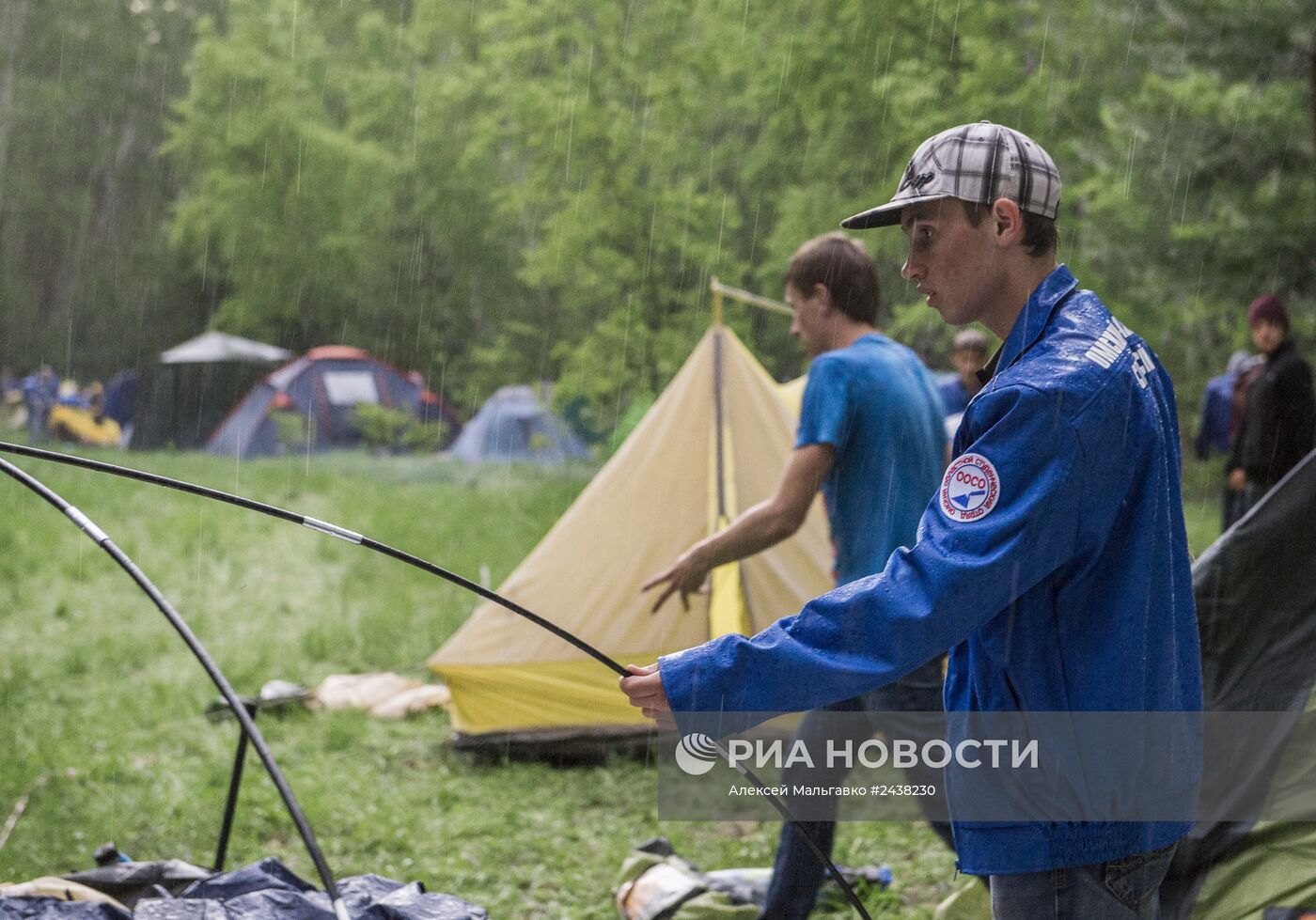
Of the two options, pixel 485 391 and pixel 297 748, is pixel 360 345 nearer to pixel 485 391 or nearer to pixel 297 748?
pixel 485 391

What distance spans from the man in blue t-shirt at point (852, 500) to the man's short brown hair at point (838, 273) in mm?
127

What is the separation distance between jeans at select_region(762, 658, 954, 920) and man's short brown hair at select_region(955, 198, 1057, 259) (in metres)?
1.64

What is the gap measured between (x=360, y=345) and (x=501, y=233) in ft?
17.4

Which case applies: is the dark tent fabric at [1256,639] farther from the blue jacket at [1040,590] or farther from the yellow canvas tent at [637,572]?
the yellow canvas tent at [637,572]

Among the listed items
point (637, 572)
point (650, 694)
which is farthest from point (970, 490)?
point (637, 572)

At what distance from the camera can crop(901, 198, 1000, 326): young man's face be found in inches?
65.6

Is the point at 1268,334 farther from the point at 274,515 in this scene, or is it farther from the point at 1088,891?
the point at 274,515

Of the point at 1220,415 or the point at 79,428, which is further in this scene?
the point at 79,428

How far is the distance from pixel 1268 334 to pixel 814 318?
4.16 meters

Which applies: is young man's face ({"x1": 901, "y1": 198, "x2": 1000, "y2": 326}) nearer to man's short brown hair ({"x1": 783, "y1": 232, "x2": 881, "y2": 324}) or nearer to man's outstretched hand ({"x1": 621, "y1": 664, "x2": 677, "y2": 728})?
man's outstretched hand ({"x1": 621, "y1": 664, "x2": 677, "y2": 728})

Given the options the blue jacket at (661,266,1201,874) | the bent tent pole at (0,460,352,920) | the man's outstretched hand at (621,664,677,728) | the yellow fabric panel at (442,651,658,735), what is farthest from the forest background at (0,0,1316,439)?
the bent tent pole at (0,460,352,920)

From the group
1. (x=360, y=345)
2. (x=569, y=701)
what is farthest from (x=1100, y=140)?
(x=360, y=345)

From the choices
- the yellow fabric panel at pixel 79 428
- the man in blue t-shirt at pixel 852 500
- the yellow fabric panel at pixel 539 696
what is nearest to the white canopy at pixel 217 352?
the yellow fabric panel at pixel 79 428

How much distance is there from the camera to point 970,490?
4.97 ft
